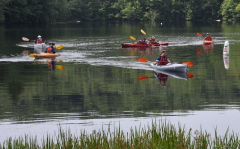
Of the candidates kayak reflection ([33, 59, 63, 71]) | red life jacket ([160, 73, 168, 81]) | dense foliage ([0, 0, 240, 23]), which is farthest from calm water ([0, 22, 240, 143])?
dense foliage ([0, 0, 240, 23])

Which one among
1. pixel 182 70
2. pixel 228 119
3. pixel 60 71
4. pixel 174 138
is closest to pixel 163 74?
pixel 182 70

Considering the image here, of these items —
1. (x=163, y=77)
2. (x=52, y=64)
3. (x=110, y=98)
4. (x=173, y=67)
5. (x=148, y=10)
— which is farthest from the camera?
(x=148, y=10)

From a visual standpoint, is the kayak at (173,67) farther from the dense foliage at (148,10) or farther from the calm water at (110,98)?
the dense foliage at (148,10)

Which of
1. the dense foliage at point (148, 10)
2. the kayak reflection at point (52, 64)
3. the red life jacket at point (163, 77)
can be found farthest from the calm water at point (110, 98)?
the dense foliage at point (148, 10)

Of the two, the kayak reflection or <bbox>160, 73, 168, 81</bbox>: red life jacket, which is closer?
<bbox>160, 73, 168, 81</bbox>: red life jacket

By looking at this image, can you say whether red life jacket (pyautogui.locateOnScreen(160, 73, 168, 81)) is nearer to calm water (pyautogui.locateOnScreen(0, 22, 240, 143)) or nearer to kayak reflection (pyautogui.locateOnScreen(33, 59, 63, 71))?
calm water (pyautogui.locateOnScreen(0, 22, 240, 143))

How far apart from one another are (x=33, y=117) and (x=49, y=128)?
1.31 m

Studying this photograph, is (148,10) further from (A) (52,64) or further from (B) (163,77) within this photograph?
(B) (163,77)

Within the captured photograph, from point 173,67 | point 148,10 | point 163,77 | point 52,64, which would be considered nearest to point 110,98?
point 163,77

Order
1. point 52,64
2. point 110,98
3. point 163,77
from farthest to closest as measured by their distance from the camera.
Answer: point 52,64, point 163,77, point 110,98

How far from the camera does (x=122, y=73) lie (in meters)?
19.3

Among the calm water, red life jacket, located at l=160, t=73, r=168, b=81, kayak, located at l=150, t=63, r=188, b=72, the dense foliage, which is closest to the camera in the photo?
the calm water

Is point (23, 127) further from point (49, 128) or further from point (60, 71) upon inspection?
point (60, 71)

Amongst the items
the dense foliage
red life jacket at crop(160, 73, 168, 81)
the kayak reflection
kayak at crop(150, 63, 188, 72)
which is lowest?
the kayak reflection
